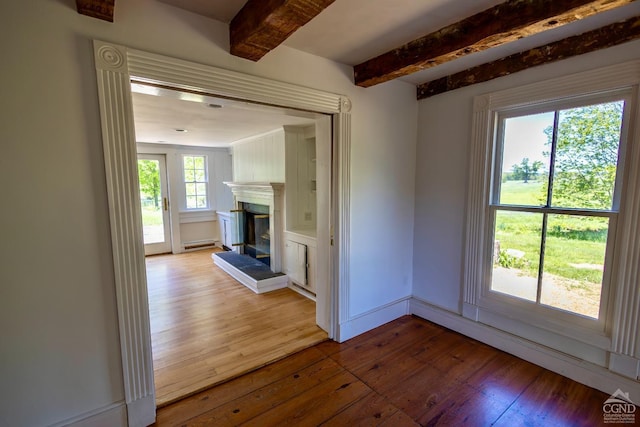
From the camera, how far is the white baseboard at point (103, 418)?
58.9 inches

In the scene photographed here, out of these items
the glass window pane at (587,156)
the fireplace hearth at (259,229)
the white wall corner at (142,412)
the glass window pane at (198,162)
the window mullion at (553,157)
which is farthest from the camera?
the glass window pane at (198,162)

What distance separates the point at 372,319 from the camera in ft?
9.15

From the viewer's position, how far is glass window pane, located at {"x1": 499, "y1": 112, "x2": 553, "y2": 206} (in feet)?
7.11

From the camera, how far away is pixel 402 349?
96.7 inches

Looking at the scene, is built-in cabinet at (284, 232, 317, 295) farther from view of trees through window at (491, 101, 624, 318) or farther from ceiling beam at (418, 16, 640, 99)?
ceiling beam at (418, 16, 640, 99)

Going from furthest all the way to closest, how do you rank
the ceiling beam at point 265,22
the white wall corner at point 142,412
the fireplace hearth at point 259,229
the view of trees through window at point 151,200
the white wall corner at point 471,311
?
the view of trees through window at point 151,200
the fireplace hearth at point 259,229
the white wall corner at point 471,311
the white wall corner at point 142,412
the ceiling beam at point 265,22

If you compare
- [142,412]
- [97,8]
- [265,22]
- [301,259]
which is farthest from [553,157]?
[142,412]

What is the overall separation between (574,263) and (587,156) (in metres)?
0.78

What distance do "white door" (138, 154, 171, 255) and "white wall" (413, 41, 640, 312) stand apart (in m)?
5.13

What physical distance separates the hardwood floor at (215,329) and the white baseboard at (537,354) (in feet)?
4.19

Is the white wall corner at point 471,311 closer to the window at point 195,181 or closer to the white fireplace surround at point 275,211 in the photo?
the white fireplace surround at point 275,211

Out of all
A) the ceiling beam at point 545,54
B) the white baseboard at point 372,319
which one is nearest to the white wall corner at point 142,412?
the white baseboard at point 372,319

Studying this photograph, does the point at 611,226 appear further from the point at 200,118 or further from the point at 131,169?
the point at 200,118

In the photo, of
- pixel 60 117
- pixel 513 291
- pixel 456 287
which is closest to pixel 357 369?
pixel 456 287
